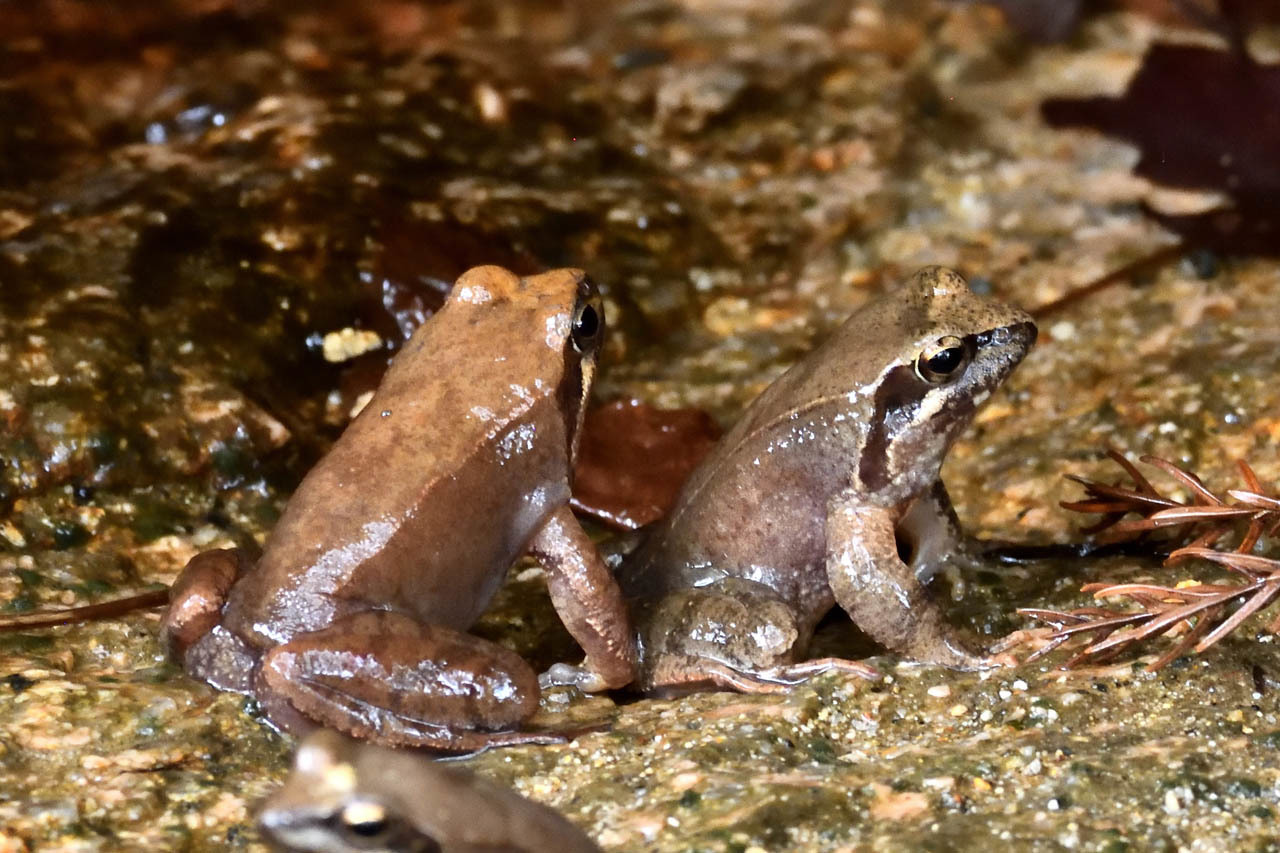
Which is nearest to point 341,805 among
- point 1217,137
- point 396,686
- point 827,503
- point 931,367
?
point 396,686

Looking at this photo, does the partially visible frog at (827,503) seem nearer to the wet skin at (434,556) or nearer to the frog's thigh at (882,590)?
the frog's thigh at (882,590)

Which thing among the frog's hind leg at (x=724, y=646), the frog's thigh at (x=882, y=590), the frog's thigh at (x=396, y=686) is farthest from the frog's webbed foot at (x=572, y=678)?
the frog's thigh at (x=882, y=590)

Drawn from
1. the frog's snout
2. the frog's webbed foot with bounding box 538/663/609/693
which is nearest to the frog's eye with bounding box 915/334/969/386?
the frog's snout

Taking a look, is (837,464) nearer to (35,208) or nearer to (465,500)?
(465,500)

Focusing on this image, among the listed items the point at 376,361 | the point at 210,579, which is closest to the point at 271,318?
the point at 376,361

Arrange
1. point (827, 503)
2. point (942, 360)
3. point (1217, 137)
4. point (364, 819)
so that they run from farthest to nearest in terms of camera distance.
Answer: point (1217, 137) < point (827, 503) < point (942, 360) < point (364, 819)

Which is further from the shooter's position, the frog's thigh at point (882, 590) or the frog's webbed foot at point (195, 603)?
the frog's thigh at point (882, 590)

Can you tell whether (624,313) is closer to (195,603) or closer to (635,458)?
(635,458)
